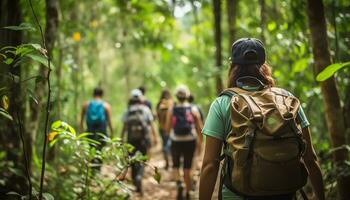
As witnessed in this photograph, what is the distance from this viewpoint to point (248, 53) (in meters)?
2.75

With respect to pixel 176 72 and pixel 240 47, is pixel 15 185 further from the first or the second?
pixel 176 72

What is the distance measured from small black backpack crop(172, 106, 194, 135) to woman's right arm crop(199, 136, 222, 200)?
15.6 ft

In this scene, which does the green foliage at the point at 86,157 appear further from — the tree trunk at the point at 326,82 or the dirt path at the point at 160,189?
the tree trunk at the point at 326,82

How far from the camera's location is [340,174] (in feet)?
12.7

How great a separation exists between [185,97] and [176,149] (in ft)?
3.16

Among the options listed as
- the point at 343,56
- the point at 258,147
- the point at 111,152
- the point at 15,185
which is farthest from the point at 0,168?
the point at 343,56

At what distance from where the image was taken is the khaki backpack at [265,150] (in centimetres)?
235

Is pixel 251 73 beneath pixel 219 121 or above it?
above

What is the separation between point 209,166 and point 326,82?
195cm

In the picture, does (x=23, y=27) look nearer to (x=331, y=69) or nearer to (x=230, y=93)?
(x=230, y=93)

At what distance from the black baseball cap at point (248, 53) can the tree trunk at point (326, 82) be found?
144 cm

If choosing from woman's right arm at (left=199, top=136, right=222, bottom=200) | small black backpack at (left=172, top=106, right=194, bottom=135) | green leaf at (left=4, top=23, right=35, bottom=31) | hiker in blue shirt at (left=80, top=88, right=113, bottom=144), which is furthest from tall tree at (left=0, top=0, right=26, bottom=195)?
hiker in blue shirt at (left=80, top=88, right=113, bottom=144)

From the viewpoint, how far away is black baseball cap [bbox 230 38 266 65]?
2746 mm

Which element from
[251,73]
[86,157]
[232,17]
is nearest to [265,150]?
[251,73]
